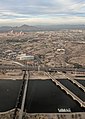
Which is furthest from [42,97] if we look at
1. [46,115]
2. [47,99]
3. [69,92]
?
[46,115]

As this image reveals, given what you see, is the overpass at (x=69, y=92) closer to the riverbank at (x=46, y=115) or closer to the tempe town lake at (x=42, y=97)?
the tempe town lake at (x=42, y=97)

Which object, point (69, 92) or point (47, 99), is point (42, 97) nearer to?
point (47, 99)

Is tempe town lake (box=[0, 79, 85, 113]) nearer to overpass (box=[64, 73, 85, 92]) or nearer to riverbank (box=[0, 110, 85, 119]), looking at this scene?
overpass (box=[64, 73, 85, 92])

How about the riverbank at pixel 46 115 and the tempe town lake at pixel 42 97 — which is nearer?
the riverbank at pixel 46 115

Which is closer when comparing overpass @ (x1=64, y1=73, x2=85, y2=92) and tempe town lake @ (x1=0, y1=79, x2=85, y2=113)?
tempe town lake @ (x1=0, y1=79, x2=85, y2=113)

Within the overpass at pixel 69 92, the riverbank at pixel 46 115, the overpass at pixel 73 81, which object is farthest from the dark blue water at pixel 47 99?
the riverbank at pixel 46 115

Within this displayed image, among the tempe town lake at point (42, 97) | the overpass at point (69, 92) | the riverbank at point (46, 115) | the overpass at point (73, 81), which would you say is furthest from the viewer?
the overpass at point (73, 81)

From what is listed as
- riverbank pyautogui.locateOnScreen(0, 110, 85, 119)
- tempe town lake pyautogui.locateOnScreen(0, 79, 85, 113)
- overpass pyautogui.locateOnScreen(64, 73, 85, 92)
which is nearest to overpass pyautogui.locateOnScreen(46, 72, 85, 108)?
tempe town lake pyautogui.locateOnScreen(0, 79, 85, 113)

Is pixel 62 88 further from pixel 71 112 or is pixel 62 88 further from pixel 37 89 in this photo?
pixel 71 112
